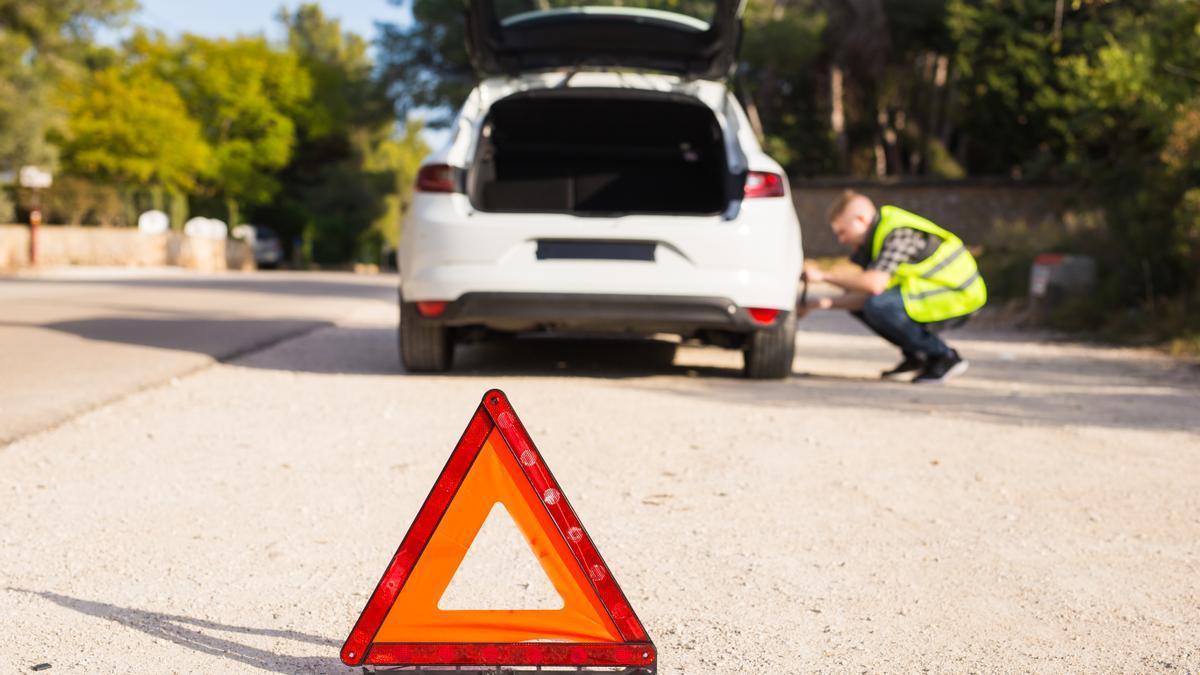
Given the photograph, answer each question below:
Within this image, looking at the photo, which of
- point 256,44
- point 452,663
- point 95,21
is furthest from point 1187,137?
point 256,44

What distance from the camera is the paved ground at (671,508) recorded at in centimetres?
292

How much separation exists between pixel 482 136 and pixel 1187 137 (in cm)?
687

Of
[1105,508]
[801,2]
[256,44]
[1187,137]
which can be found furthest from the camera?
[256,44]

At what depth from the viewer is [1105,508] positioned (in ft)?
14.4

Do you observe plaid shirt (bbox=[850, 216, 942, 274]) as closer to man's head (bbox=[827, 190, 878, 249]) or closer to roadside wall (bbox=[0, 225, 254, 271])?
man's head (bbox=[827, 190, 878, 249])

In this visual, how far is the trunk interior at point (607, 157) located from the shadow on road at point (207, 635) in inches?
215

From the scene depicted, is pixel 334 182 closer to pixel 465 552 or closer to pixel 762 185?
pixel 762 185

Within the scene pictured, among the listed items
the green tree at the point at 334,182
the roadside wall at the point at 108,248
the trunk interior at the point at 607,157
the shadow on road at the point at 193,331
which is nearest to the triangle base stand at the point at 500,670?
the trunk interior at the point at 607,157

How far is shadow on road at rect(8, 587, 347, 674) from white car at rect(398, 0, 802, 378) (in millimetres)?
3951

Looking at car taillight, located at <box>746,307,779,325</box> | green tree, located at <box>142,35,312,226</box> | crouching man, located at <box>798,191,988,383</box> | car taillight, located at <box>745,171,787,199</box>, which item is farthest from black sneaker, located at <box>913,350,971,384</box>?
green tree, located at <box>142,35,312,226</box>

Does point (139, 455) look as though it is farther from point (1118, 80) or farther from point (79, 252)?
point (79, 252)

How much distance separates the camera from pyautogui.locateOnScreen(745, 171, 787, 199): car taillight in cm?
706

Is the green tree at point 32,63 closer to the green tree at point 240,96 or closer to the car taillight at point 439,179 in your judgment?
the car taillight at point 439,179

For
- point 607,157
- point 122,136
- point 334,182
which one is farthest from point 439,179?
point 334,182
